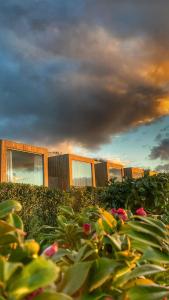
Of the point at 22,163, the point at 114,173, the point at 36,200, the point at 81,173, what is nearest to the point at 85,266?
the point at 36,200

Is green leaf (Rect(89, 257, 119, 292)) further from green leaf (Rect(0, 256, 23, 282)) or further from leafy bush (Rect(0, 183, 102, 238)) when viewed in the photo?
leafy bush (Rect(0, 183, 102, 238))

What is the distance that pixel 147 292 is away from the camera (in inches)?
44.9

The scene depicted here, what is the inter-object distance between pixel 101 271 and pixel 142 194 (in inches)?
246

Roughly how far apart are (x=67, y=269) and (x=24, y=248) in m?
0.13

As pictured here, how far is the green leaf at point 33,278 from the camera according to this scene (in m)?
0.90

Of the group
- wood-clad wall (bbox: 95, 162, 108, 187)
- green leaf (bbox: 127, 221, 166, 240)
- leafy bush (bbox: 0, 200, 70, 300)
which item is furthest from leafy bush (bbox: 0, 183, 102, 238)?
wood-clad wall (bbox: 95, 162, 108, 187)

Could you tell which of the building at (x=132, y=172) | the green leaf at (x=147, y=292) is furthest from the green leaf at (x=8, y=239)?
the building at (x=132, y=172)

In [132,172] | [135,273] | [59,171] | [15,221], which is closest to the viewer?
[135,273]

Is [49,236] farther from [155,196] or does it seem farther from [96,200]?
Answer: [96,200]

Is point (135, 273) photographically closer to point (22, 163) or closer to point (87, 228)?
point (87, 228)

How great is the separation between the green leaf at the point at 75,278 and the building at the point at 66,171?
21.5 metres

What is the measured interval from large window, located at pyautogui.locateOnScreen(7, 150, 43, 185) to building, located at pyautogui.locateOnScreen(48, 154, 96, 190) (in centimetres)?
183

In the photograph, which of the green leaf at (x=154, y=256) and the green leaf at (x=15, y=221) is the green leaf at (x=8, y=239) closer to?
the green leaf at (x=15, y=221)

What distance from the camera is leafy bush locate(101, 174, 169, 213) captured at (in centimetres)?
718
